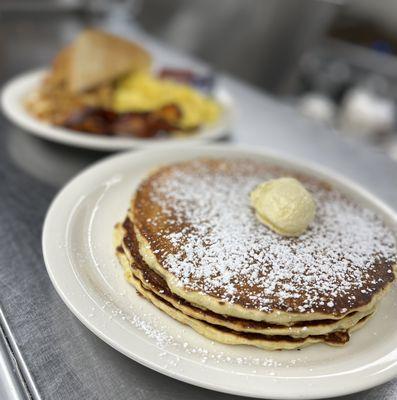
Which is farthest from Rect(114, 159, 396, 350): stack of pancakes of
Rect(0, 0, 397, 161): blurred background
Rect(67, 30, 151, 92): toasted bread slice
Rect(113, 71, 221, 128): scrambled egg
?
Rect(0, 0, 397, 161): blurred background

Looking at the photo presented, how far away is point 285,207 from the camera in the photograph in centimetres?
112

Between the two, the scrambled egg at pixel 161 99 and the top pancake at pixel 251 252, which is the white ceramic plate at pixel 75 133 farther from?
the top pancake at pixel 251 252

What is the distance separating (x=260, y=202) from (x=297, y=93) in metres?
3.67

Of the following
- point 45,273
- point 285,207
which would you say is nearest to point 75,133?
point 45,273

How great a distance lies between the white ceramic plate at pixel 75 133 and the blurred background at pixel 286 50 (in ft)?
6.03

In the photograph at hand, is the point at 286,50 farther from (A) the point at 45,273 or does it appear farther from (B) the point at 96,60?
(A) the point at 45,273

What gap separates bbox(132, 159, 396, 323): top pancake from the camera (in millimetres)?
965

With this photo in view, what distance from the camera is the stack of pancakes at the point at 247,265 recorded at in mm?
957

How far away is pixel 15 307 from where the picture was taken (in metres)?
1.05

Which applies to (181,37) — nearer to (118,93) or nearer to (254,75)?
(254,75)

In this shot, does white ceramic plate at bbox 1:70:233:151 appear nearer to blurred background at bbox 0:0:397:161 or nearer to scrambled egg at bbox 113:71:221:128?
scrambled egg at bbox 113:71:221:128

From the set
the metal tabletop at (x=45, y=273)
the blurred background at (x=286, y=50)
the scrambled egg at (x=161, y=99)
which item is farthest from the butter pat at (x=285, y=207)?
the blurred background at (x=286, y=50)

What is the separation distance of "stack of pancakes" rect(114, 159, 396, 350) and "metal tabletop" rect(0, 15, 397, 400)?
141mm

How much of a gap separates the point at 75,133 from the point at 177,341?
1.03 m
